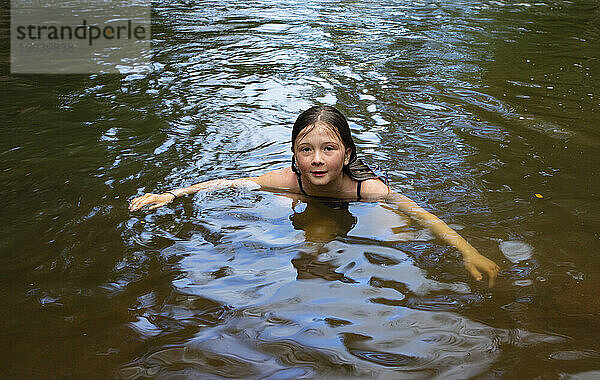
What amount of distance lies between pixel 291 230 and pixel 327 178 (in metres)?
0.44

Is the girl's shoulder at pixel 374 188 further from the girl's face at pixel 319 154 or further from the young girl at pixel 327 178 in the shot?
the girl's face at pixel 319 154

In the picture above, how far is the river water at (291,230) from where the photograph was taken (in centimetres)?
274

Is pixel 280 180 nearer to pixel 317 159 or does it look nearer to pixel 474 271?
pixel 317 159

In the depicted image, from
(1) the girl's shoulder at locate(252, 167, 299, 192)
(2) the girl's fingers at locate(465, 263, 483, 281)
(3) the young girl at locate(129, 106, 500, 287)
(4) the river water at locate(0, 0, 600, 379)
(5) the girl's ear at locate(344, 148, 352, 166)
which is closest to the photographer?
(4) the river water at locate(0, 0, 600, 379)

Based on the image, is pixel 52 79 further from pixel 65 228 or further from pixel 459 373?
pixel 459 373

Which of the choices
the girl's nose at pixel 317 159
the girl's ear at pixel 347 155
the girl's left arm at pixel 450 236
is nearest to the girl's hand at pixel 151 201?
the girl's nose at pixel 317 159

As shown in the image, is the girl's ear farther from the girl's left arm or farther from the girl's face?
the girl's left arm

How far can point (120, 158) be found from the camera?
210 inches

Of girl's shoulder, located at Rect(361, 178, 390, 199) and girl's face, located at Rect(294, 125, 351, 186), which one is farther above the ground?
girl's face, located at Rect(294, 125, 351, 186)

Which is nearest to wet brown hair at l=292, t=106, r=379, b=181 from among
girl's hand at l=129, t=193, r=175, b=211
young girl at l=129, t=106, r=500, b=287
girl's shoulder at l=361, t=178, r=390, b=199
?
young girl at l=129, t=106, r=500, b=287

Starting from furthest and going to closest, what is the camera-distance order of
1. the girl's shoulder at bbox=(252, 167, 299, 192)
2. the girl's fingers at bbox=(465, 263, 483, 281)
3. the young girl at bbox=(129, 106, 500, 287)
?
the girl's shoulder at bbox=(252, 167, 299, 192)
the young girl at bbox=(129, 106, 500, 287)
the girl's fingers at bbox=(465, 263, 483, 281)

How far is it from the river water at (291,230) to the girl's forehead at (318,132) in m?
0.57

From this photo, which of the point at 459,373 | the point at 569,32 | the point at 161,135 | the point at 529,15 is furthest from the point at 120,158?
the point at 529,15

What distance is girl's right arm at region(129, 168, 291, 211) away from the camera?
14.5 ft
